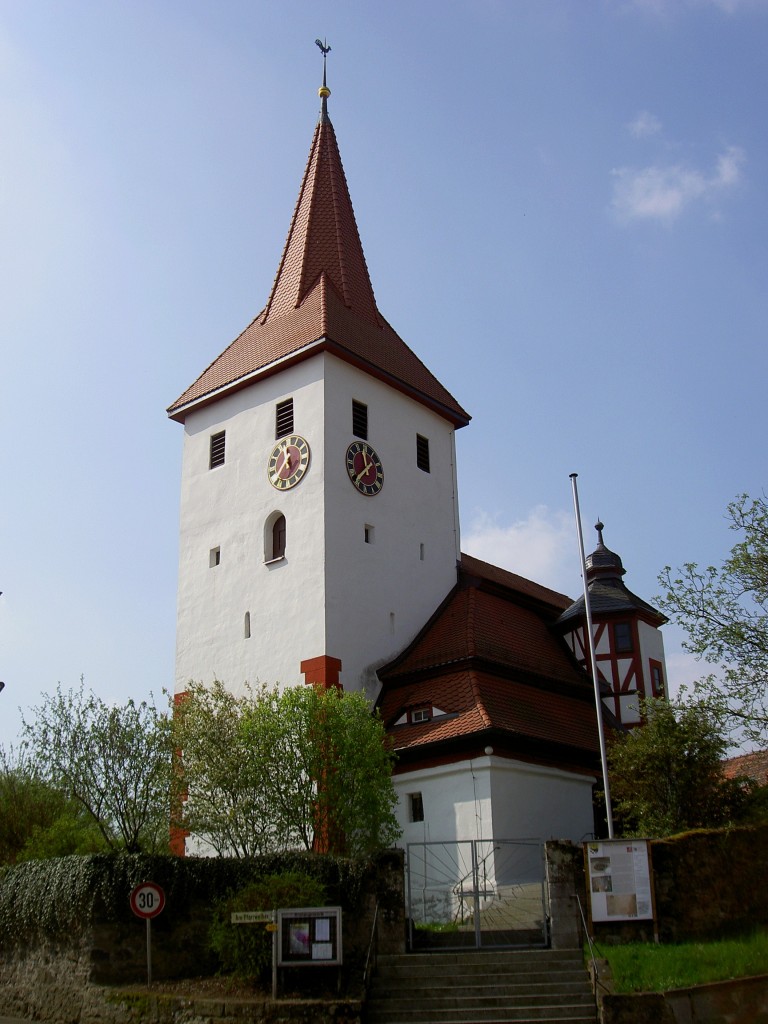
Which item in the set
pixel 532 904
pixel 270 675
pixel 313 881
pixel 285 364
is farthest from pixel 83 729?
pixel 285 364

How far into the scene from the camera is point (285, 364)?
99.2 feet

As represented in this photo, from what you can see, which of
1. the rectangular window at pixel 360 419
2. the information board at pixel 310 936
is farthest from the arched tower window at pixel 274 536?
the information board at pixel 310 936

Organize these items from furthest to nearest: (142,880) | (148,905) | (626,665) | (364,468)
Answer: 1. (626,665)
2. (364,468)
3. (142,880)
4. (148,905)

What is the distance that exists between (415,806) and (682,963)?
10182mm

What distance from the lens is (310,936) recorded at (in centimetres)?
1577

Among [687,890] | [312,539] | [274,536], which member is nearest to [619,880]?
[687,890]

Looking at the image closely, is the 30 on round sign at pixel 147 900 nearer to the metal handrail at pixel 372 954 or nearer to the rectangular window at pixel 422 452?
the metal handrail at pixel 372 954

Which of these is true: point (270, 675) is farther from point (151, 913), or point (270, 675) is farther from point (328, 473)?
point (151, 913)

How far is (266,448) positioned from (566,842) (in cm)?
1541

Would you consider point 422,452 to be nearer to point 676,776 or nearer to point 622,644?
point 622,644

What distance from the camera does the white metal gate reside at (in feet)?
58.8

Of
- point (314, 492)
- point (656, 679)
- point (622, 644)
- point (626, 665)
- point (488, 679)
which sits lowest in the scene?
point (488, 679)

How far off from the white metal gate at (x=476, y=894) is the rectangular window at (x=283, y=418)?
442 inches

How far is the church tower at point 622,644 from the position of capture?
30.4 m
